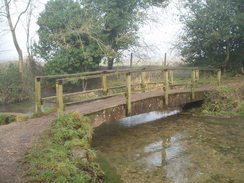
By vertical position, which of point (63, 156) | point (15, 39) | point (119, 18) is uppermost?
point (119, 18)

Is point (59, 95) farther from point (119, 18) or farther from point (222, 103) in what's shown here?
point (119, 18)

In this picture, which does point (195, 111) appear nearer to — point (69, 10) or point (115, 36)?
point (115, 36)

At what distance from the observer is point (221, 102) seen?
33.7ft

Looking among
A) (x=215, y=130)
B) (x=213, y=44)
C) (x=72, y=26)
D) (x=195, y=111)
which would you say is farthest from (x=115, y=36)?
(x=215, y=130)

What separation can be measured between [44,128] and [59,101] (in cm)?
72

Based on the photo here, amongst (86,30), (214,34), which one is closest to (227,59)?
(214,34)

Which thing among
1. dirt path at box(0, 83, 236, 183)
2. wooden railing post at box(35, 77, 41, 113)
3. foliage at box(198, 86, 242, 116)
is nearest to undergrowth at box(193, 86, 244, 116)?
foliage at box(198, 86, 242, 116)

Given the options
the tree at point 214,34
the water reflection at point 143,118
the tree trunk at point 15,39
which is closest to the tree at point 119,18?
the tree at point 214,34

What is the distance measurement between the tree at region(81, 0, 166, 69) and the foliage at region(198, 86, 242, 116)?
7.56m

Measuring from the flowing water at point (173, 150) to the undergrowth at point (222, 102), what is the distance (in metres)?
0.77

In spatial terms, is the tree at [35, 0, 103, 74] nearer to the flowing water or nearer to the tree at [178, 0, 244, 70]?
the tree at [178, 0, 244, 70]

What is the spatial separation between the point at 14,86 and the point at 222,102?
37.6 feet

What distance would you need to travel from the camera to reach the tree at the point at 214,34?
601 inches

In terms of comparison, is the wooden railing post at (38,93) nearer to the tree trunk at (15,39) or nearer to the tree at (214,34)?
the tree trunk at (15,39)
